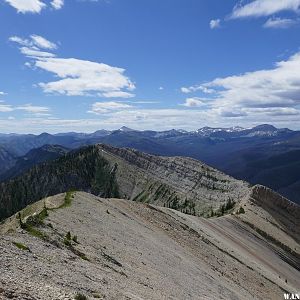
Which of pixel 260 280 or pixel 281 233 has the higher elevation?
pixel 260 280

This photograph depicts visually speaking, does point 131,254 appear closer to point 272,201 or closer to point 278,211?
point 278,211

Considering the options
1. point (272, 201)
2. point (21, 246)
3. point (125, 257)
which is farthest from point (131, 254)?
point (272, 201)

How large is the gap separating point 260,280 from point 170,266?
24.5 m

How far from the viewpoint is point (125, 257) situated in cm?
3819

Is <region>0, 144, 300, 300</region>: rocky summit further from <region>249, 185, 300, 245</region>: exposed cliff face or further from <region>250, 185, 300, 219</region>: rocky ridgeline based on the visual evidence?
<region>250, 185, 300, 219</region>: rocky ridgeline

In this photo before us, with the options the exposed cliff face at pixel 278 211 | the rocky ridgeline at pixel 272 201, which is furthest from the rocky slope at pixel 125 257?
the rocky ridgeline at pixel 272 201

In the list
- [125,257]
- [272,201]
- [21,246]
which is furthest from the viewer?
[272,201]

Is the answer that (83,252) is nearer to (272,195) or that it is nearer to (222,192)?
(272,195)

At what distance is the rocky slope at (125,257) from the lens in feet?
80.7

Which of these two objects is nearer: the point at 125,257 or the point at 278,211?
the point at 125,257

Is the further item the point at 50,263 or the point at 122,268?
the point at 122,268

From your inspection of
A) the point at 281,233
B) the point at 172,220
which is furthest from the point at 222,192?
the point at 172,220

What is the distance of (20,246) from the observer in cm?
2864

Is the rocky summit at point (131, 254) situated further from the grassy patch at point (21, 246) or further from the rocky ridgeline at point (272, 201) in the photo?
the rocky ridgeline at point (272, 201)
